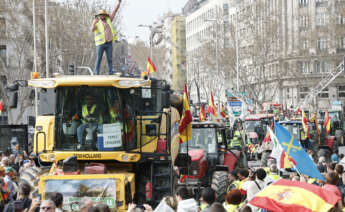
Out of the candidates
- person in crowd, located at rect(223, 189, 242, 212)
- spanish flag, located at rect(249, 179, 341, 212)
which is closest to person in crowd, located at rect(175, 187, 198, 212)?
person in crowd, located at rect(223, 189, 242, 212)

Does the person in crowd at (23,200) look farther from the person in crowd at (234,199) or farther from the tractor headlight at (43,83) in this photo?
the person in crowd at (234,199)

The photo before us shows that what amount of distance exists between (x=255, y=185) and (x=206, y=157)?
681 centimetres

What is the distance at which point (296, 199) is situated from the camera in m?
6.92

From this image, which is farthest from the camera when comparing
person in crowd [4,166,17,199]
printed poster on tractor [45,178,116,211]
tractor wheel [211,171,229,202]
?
tractor wheel [211,171,229,202]

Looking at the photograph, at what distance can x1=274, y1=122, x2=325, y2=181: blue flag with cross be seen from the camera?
34.5 ft

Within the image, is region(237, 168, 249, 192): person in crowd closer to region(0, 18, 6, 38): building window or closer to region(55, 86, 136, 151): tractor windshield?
region(55, 86, 136, 151): tractor windshield

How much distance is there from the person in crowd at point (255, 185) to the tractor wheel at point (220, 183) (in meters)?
4.07

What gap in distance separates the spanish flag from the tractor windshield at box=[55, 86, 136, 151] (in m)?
5.05

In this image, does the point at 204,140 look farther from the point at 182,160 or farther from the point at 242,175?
the point at 242,175

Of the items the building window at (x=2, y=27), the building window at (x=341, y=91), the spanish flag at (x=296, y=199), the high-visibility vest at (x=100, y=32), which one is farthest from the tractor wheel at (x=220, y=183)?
the building window at (x=341, y=91)

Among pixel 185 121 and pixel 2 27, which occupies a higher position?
pixel 2 27

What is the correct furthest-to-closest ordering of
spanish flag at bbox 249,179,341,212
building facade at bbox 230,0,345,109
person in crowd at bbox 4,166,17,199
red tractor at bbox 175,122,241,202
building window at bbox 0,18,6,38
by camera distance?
1. building facade at bbox 230,0,345,109
2. building window at bbox 0,18,6,38
3. red tractor at bbox 175,122,241,202
4. person in crowd at bbox 4,166,17,199
5. spanish flag at bbox 249,179,341,212

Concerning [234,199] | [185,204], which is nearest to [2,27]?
[234,199]

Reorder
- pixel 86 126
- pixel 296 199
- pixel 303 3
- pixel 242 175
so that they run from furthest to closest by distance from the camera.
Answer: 1. pixel 303 3
2. pixel 242 175
3. pixel 86 126
4. pixel 296 199
